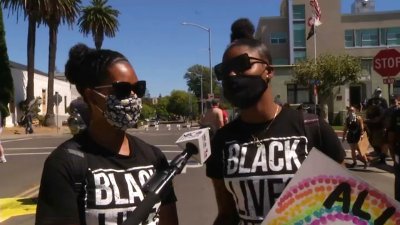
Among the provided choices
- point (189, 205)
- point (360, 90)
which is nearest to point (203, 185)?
point (189, 205)

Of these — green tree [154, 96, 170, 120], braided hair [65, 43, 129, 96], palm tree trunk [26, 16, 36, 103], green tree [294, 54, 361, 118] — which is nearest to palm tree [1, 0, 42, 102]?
palm tree trunk [26, 16, 36, 103]

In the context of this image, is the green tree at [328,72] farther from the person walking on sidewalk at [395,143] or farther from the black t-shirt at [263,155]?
the black t-shirt at [263,155]

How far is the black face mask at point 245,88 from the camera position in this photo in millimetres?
2520

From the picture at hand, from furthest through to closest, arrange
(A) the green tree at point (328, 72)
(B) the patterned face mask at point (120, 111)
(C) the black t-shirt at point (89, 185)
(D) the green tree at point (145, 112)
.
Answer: (A) the green tree at point (328, 72) → (D) the green tree at point (145, 112) → (B) the patterned face mask at point (120, 111) → (C) the black t-shirt at point (89, 185)

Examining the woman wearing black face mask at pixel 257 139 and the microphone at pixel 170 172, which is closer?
the microphone at pixel 170 172

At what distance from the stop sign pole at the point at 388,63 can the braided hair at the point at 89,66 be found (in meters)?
9.31

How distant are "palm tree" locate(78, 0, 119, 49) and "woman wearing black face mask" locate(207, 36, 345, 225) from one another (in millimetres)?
56161

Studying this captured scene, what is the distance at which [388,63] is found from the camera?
10.8 meters

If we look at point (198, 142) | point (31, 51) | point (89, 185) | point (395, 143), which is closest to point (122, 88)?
point (89, 185)

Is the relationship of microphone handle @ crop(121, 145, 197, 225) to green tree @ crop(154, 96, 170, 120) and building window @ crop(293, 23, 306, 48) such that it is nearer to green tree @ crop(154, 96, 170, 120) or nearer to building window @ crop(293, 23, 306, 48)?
building window @ crop(293, 23, 306, 48)

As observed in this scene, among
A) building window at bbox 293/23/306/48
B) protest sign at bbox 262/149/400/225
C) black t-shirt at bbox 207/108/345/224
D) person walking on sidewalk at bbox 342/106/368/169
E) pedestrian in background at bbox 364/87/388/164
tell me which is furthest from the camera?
building window at bbox 293/23/306/48

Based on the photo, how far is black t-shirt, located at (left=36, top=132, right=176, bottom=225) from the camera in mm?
2111

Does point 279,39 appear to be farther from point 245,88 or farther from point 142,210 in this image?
point 142,210

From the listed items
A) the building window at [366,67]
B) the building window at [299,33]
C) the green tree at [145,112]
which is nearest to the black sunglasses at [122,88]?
the green tree at [145,112]
